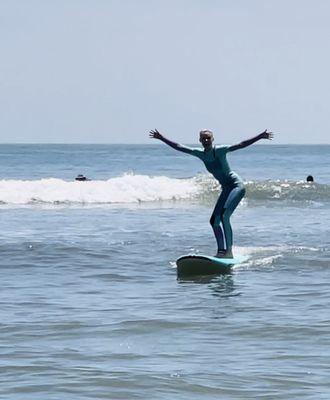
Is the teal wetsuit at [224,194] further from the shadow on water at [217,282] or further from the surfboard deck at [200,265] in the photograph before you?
the shadow on water at [217,282]

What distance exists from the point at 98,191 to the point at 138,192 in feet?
4.73

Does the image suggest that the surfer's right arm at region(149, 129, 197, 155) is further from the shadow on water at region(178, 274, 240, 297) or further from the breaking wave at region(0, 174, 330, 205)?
the breaking wave at region(0, 174, 330, 205)

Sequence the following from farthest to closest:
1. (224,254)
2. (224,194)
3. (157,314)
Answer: (224,194)
(224,254)
(157,314)

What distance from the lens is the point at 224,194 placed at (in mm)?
15945


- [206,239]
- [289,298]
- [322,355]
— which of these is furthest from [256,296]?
[206,239]

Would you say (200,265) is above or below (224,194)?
below

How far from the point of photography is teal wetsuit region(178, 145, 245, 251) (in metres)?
15.6

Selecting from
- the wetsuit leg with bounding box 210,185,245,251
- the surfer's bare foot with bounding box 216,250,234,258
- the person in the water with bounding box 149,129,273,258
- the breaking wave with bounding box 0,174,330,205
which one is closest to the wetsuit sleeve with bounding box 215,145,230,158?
the person in the water with bounding box 149,129,273,258

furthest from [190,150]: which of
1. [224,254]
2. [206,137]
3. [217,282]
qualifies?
[217,282]

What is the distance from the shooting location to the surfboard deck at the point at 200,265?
Result: 15.0 metres

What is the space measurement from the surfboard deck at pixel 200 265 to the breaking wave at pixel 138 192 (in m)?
19.2

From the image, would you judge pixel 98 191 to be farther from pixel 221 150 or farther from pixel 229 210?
pixel 221 150

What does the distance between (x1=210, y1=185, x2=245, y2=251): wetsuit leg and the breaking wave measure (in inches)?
732

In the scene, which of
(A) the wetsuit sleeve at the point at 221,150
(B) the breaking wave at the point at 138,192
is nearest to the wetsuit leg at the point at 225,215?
(A) the wetsuit sleeve at the point at 221,150
